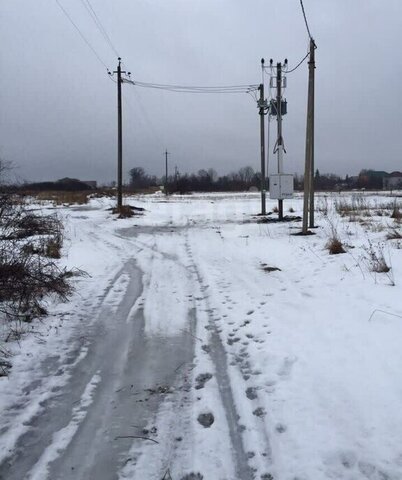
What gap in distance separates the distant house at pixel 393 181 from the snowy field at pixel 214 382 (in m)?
95.7

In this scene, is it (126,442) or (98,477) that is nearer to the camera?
(98,477)

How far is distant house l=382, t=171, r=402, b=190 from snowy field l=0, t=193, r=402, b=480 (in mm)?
95724

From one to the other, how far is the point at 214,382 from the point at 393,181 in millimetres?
114501

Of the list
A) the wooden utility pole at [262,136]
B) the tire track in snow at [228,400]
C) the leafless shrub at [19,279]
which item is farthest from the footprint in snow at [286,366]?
the wooden utility pole at [262,136]

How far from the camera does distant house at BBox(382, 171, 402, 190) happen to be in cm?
9706

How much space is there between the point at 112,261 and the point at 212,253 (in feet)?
8.20

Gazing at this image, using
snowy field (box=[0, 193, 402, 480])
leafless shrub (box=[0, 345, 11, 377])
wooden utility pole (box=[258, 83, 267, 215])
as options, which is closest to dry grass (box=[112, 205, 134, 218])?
wooden utility pole (box=[258, 83, 267, 215])

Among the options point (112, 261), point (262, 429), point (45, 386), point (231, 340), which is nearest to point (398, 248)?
point (231, 340)

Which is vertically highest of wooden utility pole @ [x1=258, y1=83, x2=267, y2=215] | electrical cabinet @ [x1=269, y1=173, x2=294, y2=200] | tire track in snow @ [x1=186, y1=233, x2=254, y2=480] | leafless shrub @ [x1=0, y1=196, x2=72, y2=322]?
wooden utility pole @ [x1=258, y1=83, x2=267, y2=215]

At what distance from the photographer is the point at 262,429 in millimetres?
3219

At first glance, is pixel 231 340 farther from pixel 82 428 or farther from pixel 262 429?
pixel 82 428

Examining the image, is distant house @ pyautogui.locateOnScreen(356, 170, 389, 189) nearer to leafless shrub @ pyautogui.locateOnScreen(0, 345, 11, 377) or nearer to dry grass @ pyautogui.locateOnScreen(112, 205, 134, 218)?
dry grass @ pyautogui.locateOnScreen(112, 205, 134, 218)

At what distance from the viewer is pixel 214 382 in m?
3.99

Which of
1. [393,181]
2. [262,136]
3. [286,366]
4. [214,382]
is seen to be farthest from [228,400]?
[393,181]
